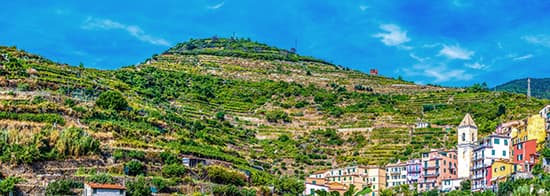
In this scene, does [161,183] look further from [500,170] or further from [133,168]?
[500,170]

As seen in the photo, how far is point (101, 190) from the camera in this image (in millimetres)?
58969

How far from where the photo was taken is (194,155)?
243 feet

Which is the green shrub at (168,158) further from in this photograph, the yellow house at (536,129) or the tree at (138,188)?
the yellow house at (536,129)

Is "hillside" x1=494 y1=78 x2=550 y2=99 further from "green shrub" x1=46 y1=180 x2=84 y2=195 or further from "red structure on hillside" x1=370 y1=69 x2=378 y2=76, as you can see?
"green shrub" x1=46 y1=180 x2=84 y2=195

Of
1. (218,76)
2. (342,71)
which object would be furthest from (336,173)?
(342,71)

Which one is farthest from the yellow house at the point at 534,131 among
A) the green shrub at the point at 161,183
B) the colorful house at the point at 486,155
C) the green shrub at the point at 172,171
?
the green shrub at the point at 161,183

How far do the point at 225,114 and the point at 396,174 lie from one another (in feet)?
91.7

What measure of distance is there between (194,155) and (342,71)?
78.9m

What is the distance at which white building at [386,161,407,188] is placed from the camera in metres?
85.8

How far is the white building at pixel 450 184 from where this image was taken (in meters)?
78.4

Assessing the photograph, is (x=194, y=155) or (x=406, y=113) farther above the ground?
(x=406, y=113)

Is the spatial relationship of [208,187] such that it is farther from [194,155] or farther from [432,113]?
[432,113]

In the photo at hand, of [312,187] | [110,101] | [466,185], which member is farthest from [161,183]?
[466,185]

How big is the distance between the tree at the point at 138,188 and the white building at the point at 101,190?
1220 mm
